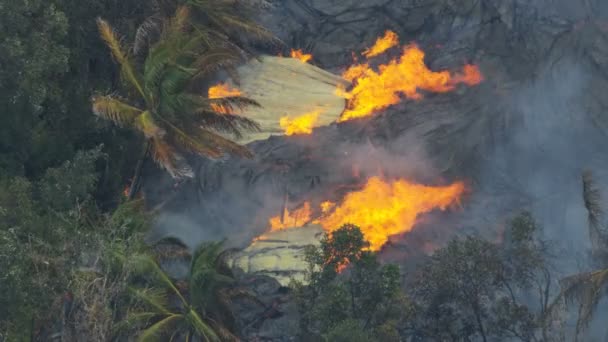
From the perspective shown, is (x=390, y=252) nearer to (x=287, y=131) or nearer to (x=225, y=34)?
(x=287, y=131)

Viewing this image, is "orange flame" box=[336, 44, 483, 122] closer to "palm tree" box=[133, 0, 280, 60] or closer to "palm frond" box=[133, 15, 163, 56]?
"palm tree" box=[133, 0, 280, 60]

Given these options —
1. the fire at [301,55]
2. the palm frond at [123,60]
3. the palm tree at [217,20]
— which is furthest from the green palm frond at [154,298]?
the fire at [301,55]

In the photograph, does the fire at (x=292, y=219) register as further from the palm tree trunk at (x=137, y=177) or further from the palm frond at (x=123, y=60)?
the palm frond at (x=123, y=60)

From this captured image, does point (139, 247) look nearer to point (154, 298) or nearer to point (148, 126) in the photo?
point (154, 298)

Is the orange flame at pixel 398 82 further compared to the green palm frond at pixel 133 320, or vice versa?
the orange flame at pixel 398 82

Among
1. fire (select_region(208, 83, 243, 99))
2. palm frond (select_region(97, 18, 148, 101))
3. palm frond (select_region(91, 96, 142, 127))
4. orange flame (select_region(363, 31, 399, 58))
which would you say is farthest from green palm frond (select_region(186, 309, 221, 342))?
orange flame (select_region(363, 31, 399, 58))

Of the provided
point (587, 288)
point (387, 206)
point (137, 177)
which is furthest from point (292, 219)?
point (587, 288)

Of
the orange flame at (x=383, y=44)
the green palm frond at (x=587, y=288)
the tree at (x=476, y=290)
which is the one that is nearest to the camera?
the green palm frond at (x=587, y=288)
